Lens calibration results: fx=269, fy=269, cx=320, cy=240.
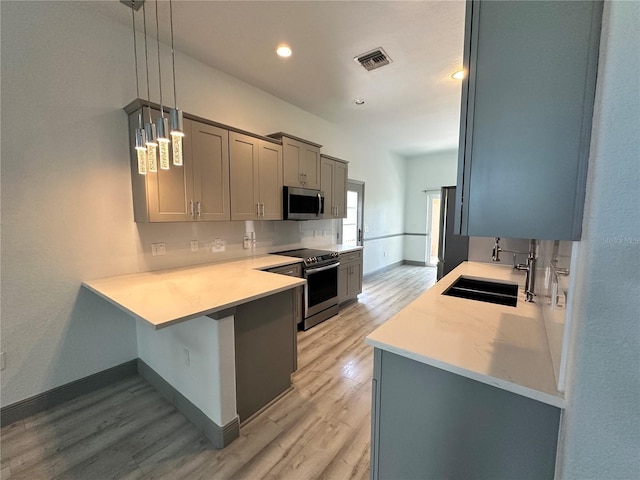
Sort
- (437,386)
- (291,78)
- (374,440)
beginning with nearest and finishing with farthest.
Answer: (437,386) < (374,440) < (291,78)

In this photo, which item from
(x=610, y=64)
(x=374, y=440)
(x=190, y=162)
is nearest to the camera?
(x=610, y=64)

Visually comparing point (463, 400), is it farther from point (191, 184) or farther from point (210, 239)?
point (210, 239)

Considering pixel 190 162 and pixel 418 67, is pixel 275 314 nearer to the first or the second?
pixel 190 162

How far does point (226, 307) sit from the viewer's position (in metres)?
1.56

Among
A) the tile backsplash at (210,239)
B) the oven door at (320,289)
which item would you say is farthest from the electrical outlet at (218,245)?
the oven door at (320,289)

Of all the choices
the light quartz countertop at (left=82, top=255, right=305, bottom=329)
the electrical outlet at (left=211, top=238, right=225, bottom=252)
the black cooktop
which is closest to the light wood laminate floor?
the light quartz countertop at (left=82, top=255, right=305, bottom=329)

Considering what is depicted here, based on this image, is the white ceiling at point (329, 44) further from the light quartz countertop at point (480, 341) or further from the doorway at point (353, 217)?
the light quartz countertop at point (480, 341)

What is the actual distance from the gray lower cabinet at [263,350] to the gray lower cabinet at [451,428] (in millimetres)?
983

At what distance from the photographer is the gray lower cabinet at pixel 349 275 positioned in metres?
3.94

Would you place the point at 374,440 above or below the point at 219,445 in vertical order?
above

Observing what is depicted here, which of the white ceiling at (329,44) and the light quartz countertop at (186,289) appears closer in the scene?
the light quartz countertop at (186,289)

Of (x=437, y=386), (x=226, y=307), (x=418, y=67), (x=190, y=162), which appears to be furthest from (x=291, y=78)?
(x=437, y=386)

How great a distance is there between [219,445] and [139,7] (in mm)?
3193

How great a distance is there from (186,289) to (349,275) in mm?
2644
